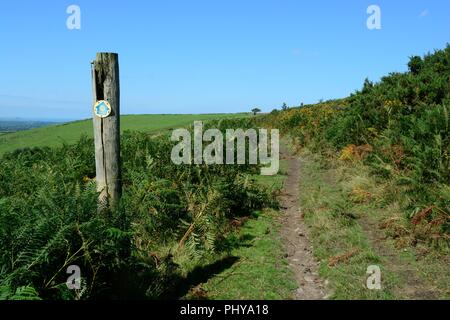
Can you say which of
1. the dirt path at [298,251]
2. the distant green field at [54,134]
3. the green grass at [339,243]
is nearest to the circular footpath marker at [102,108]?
the dirt path at [298,251]

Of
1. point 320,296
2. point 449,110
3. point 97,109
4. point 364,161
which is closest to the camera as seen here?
point 320,296

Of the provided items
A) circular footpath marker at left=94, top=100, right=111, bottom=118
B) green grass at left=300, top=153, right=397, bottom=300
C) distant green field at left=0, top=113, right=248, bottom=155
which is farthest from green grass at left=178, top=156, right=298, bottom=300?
distant green field at left=0, top=113, right=248, bottom=155

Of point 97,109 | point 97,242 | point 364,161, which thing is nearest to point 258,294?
point 97,242

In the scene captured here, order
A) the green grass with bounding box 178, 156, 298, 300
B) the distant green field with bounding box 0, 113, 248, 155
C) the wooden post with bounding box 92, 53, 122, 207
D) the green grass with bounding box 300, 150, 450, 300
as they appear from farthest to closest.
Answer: the distant green field with bounding box 0, 113, 248, 155 → the wooden post with bounding box 92, 53, 122, 207 → the green grass with bounding box 178, 156, 298, 300 → the green grass with bounding box 300, 150, 450, 300

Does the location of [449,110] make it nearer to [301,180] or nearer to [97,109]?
[301,180]

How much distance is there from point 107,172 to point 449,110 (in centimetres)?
789

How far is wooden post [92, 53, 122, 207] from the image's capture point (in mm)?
6164

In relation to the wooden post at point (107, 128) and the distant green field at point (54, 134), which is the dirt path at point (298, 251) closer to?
the wooden post at point (107, 128)

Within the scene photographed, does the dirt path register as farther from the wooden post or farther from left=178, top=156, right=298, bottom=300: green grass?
the wooden post

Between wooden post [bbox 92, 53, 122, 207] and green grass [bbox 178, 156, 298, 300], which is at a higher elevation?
wooden post [bbox 92, 53, 122, 207]

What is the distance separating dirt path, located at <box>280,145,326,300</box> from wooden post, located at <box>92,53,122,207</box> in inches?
117

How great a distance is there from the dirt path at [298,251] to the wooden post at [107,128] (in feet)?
9.78

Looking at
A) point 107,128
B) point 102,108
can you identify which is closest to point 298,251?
point 107,128

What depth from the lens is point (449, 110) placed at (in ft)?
32.3
